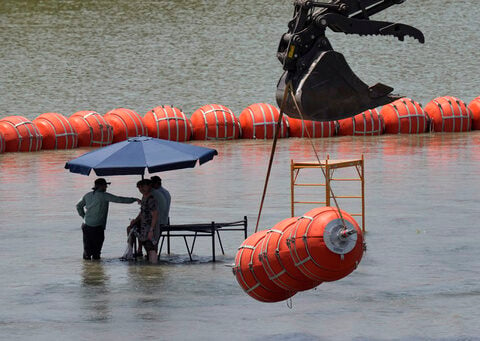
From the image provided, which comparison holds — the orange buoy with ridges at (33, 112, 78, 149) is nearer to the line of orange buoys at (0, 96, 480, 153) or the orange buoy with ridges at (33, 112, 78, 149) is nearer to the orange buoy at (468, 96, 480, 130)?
the line of orange buoys at (0, 96, 480, 153)

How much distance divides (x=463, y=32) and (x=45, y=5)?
38.7 m

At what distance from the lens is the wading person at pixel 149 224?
70.6 ft

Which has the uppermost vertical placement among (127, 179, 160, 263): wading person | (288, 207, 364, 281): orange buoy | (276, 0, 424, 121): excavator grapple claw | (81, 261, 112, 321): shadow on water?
(276, 0, 424, 121): excavator grapple claw

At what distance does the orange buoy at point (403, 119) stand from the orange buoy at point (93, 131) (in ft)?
37.8

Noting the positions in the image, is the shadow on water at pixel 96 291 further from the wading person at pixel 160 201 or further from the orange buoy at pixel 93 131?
the orange buoy at pixel 93 131

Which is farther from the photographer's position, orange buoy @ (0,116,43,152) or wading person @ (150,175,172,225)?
orange buoy @ (0,116,43,152)

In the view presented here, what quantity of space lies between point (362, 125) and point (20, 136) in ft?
45.6

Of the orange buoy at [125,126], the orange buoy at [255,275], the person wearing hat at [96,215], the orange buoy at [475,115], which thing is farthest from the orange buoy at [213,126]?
the orange buoy at [255,275]

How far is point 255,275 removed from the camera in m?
15.0

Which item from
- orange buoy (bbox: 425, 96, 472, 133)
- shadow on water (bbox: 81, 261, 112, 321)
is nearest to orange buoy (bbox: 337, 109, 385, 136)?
orange buoy (bbox: 425, 96, 472, 133)

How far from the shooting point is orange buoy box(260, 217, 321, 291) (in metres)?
14.6

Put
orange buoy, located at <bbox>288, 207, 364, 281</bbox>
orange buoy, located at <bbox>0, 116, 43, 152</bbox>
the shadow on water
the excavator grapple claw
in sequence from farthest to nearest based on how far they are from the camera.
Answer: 1. orange buoy, located at <bbox>0, 116, 43, 152</bbox>
2. the shadow on water
3. the excavator grapple claw
4. orange buoy, located at <bbox>288, 207, 364, 281</bbox>

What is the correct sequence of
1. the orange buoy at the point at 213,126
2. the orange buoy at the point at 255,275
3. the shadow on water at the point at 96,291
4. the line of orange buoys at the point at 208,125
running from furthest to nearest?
the orange buoy at the point at 213,126 → the line of orange buoys at the point at 208,125 → the shadow on water at the point at 96,291 → the orange buoy at the point at 255,275

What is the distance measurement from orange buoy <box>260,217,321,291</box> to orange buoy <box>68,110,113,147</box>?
31.6 m
